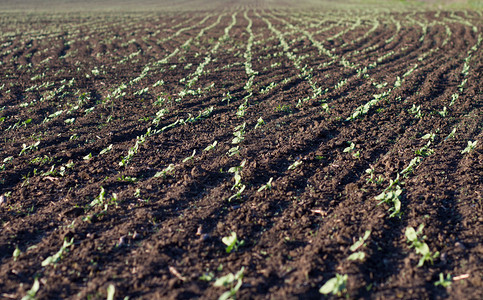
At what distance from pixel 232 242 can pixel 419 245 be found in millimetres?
1829

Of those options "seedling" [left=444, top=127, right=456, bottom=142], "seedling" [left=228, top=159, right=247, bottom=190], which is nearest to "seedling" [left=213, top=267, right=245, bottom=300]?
"seedling" [left=228, top=159, right=247, bottom=190]

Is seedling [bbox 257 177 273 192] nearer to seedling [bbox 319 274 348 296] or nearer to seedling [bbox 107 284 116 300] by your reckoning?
seedling [bbox 319 274 348 296]

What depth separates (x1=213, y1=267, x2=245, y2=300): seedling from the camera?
11.5ft

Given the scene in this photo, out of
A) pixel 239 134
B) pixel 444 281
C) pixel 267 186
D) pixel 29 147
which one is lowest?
pixel 444 281

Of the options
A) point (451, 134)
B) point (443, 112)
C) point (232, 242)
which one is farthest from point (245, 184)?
point (443, 112)

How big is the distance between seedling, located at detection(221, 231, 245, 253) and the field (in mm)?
20

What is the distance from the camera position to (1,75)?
1334cm

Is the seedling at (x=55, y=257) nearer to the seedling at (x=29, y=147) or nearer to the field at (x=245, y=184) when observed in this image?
the field at (x=245, y=184)

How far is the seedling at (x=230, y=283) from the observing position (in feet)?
11.5

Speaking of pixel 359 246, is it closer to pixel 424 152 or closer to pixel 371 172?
pixel 371 172

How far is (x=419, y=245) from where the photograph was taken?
406cm

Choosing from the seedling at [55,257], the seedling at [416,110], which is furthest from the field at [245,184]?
the seedling at [416,110]

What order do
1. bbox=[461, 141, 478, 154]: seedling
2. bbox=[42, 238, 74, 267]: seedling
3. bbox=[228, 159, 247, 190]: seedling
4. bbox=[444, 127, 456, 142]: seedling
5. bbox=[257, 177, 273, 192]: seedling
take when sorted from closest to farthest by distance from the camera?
bbox=[42, 238, 74, 267]: seedling < bbox=[257, 177, 273, 192]: seedling < bbox=[228, 159, 247, 190]: seedling < bbox=[461, 141, 478, 154]: seedling < bbox=[444, 127, 456, 142]: seedling

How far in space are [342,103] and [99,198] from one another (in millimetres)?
5976
